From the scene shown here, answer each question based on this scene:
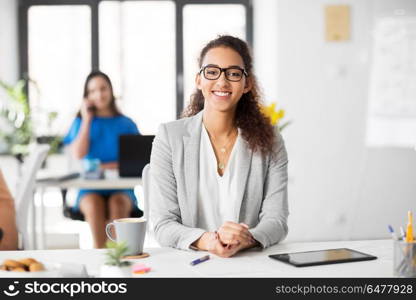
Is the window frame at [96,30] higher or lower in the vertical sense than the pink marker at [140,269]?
higher

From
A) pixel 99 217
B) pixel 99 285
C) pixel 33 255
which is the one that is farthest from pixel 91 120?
pixel 99 285

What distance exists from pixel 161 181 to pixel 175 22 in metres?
4.17

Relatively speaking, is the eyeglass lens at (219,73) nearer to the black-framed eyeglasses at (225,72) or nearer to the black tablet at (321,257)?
the black-framed eyeglasses at (225,72)

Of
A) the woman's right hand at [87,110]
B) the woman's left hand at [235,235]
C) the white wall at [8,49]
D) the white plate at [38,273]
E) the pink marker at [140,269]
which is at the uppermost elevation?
the white wall at [8,49]

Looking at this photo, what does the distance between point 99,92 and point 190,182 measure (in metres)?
2.11

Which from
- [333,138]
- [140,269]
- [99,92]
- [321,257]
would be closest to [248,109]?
[321,257]

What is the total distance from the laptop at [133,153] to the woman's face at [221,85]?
4.58ft

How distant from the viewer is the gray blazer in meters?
1.74

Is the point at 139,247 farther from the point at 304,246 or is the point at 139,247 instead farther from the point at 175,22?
the point at 175,22

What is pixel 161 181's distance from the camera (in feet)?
5.74

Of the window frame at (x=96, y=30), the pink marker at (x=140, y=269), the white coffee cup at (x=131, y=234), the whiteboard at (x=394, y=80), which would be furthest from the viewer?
the window frame at (x=96, y=30)

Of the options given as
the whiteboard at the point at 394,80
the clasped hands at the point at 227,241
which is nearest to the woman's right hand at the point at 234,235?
the clasped hands at the point at 227,241

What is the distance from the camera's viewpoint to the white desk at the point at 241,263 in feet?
4.11

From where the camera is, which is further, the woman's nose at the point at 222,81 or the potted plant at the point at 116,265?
the woman's nose at the point at 222,81
